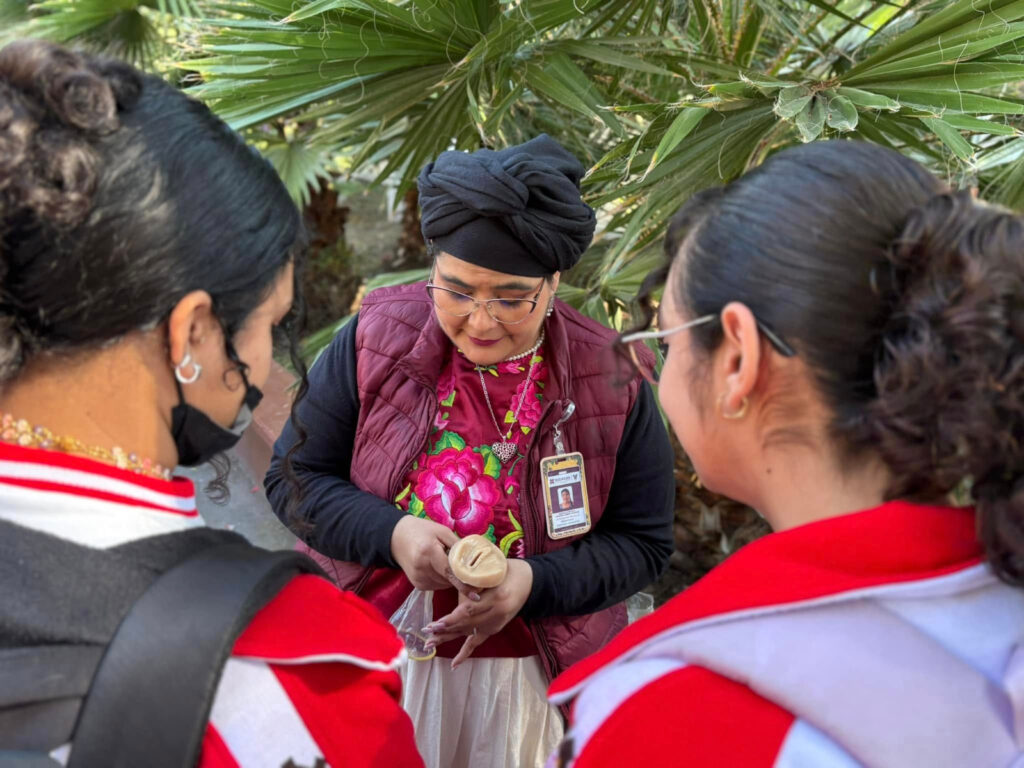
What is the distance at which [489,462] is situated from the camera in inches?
72.4

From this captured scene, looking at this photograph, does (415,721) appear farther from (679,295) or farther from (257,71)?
(257,71)

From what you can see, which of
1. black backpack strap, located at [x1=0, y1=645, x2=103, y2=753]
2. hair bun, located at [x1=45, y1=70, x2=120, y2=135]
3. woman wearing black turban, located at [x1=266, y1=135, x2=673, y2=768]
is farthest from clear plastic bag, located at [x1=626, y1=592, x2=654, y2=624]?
hair bun, located at [x1=45, y1=70, x2=120, y2=135]

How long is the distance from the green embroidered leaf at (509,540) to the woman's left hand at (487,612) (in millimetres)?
80

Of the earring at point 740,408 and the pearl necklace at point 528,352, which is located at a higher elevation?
the earring at point 740,408

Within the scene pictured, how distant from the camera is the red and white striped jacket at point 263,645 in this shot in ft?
3.09

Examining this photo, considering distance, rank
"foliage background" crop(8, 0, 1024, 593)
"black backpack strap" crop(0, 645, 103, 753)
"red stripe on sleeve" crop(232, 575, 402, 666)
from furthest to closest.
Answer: "foliage background" crop(8, 0, 1024, 593) < "red stripe on sleeve" crop(232, 575, 402, 666) < "black backpack strap" crop(0, 645, 103, 753)

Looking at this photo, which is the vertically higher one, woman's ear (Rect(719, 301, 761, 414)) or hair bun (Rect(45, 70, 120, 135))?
hair bun (Rect(45, 70, 120, 135))

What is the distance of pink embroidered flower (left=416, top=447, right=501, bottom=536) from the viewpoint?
71.8 inches

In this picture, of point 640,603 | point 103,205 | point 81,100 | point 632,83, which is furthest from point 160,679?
point 632,83

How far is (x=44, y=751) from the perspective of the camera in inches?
33.6

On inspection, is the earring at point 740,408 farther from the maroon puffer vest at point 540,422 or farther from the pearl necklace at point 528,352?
the pearl necklace at point 528,352

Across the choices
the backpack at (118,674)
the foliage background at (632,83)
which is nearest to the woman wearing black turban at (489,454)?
the foliage background at (632,83)

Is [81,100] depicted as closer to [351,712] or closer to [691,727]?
[351,712]

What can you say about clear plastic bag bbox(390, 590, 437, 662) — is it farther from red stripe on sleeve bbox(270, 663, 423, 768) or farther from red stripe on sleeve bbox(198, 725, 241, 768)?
red stripe on sleeve bbox(198, 725, 241, 768)
